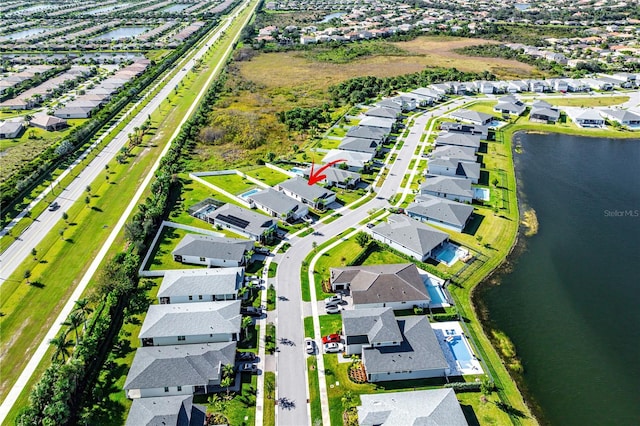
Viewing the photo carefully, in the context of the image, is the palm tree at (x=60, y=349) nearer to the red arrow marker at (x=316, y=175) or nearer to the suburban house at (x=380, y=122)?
the red arrow marker at (x=316, y=175)

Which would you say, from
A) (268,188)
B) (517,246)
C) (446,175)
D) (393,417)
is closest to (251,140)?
(268,188)

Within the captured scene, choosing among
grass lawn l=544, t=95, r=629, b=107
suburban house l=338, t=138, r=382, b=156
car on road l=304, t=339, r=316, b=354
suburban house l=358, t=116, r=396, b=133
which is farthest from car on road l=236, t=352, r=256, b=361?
grass lawn l=544, t=95, r=629, b=107

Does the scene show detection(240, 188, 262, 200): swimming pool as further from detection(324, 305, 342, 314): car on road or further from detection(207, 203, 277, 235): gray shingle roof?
detection(324, 305, 342, 314): car on road

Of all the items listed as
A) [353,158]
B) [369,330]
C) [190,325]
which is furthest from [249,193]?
[369,330]

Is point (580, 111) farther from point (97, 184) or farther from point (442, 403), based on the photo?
point (97, 184)

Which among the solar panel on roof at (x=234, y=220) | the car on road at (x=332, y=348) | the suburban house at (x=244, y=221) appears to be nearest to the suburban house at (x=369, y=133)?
the suburban house at (x=244, y=221)

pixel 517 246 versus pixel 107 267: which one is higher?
pixel 107 267
